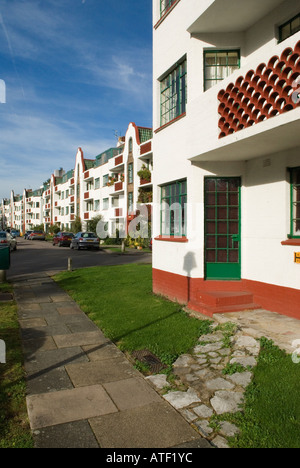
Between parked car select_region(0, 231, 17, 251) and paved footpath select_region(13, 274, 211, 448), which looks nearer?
paved footpath select_region(13, 274, 211, 448)

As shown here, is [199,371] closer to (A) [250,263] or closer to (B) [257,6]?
(A) [250,263]

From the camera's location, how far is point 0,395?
4098 millimetres

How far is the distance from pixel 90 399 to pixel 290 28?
7400 millimetres

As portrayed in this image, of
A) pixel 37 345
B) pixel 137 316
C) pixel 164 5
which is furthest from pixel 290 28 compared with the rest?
pixel 37 345

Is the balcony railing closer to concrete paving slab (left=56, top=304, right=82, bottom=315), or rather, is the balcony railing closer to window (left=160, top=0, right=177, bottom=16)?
window (left=160, top=0, right=177, bottom=16)

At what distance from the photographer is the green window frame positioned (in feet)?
22.5

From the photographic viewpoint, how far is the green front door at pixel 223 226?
820cm

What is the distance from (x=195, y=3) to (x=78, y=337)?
7.38 m

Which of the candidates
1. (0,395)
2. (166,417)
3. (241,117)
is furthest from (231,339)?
(241,117)

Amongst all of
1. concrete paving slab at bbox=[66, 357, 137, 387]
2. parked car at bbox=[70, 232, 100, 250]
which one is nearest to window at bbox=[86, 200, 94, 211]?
parked car at bbox=[70, 232, 100, 250]

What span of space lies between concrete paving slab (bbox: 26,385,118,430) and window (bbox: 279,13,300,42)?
7151 mm

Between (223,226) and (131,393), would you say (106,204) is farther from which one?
(131,393)

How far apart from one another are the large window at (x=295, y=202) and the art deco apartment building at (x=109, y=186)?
24241 mm

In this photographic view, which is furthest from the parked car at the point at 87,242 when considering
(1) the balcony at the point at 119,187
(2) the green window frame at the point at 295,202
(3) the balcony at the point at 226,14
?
(2) the green window frame at the point at 295,202
